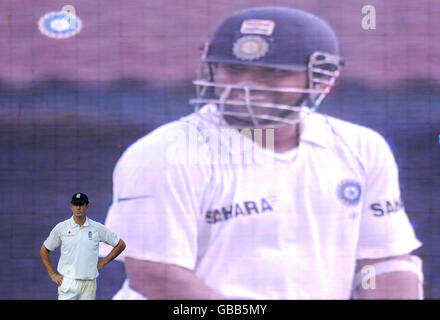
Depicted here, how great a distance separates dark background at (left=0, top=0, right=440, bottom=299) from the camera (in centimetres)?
593

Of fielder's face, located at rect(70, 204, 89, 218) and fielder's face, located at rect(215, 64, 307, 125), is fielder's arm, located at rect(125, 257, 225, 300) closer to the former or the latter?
fielder's face, located at rect(70, 204, 89, 218)

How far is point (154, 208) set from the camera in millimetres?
5996

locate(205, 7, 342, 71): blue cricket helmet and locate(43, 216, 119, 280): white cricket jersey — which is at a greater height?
locate(205, 7, 342, 71): blue cricket helmet

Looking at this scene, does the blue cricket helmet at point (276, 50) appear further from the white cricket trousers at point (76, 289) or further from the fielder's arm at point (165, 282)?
the white cricket trousers at point (76, 289)

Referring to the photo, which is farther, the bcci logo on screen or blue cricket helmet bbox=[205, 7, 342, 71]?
the bcci logo on screen

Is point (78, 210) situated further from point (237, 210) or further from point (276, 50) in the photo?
point (276, 50)

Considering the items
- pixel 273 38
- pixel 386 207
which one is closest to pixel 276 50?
pixel 273 38

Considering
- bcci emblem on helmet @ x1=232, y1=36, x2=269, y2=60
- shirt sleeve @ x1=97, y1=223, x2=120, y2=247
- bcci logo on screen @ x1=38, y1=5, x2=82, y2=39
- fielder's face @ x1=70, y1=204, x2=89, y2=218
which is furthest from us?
bcci logo on screen @ x1=38, y1=5, x2=82, y2=39

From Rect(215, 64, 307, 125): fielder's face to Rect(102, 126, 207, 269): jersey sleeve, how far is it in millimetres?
707

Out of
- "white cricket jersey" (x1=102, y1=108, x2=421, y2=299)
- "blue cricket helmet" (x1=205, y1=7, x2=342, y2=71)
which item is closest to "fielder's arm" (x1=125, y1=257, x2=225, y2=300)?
"white cricket jersey" (x1=102, y1=108, x2=421, y2=299)

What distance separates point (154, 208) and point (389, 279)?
1.92m

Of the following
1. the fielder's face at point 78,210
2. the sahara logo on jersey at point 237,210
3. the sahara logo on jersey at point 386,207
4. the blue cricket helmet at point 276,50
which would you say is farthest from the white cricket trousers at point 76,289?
the sahara logo on jersey at point 386,207
